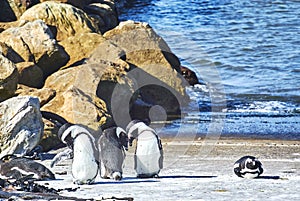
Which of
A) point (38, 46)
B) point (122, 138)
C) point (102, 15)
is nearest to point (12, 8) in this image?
point (102, 15)

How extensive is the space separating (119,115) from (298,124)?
3.59 m

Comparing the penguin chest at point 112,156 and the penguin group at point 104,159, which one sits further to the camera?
the penguin chest at point 112,156

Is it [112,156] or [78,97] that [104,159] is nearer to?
[112,156]

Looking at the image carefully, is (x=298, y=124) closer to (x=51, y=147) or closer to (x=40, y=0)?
(x=51, y=147)

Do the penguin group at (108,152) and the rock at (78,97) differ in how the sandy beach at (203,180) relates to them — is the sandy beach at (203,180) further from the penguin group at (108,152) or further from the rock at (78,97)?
the rock at (78,97)

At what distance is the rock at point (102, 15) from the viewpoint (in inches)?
790

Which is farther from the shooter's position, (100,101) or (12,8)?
(12,8)

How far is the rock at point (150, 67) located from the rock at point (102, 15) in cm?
217


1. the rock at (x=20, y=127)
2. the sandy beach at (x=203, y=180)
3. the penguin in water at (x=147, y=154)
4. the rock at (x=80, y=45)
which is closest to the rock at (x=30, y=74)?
the rock at (x=80, y=45)

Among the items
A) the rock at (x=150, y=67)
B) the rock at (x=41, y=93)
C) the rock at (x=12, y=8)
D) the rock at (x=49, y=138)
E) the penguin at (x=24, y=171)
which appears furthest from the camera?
the rock at (x=12, y=8)

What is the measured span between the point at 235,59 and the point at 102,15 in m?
8.23

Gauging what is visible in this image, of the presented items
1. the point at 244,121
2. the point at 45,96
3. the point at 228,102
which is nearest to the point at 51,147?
the point at 45,96

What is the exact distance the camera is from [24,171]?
9.30 metres

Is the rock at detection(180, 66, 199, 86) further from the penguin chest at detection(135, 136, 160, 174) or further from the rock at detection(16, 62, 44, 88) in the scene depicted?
the penguin chest at detection(135, 136, 160, 174)
